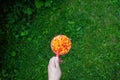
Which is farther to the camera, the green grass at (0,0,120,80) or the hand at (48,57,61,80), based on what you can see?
the green grass at (0,0,120,80)

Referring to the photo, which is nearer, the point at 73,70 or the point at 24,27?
the point at 73,70

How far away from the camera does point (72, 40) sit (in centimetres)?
406

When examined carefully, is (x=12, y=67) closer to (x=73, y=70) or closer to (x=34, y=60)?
(x=34, y=60)

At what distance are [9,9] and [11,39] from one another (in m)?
0.38

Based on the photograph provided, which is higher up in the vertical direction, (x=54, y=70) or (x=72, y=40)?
(x=54, y=70)

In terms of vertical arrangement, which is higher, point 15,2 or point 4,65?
point 15,2

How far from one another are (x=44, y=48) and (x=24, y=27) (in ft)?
1.31

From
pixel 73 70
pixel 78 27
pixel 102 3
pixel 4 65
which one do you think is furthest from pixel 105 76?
pixel 4 65

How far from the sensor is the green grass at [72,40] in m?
3.91

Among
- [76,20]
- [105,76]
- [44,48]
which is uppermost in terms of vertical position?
[76,20]

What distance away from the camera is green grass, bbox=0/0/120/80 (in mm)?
3910

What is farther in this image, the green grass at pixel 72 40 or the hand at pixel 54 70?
the green grass at pixel 72 40

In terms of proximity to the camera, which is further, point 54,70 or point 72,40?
point 72,40

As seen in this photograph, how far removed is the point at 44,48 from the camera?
408 centimetres
